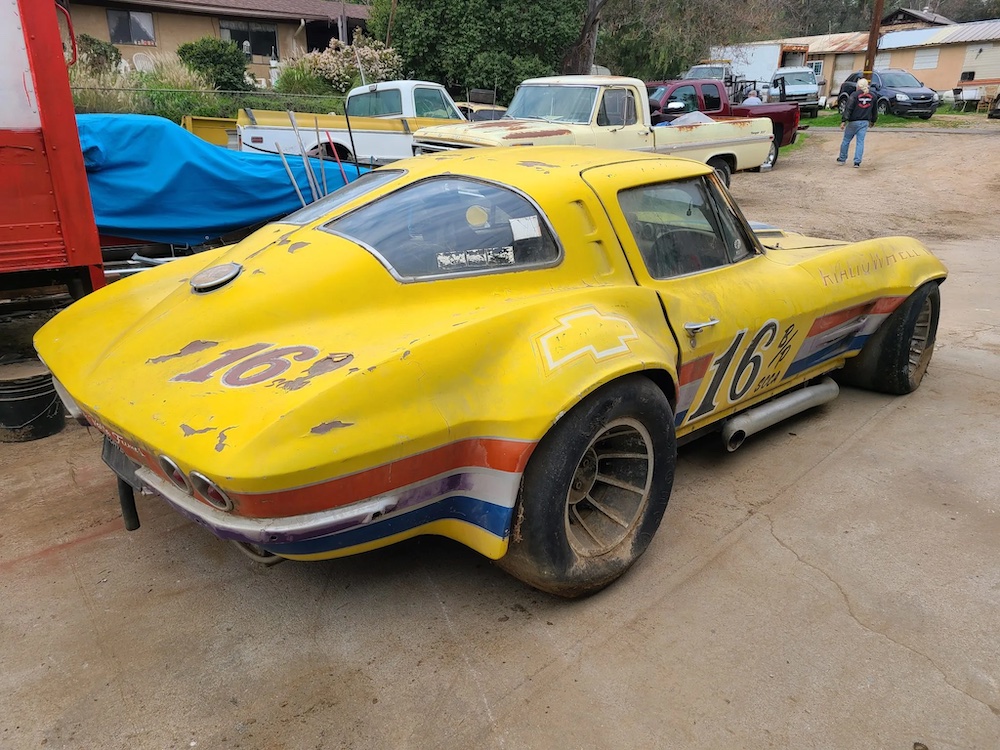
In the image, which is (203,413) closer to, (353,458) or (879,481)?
(353,458)

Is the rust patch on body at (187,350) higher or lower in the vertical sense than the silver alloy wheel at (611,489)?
higher

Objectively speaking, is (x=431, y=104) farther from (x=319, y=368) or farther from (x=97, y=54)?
(x=97, y=54)

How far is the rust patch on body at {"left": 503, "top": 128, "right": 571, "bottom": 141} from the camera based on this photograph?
7733 millimetres

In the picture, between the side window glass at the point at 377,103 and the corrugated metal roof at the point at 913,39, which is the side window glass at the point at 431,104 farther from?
the corrugated metal roof at the point at 913,39

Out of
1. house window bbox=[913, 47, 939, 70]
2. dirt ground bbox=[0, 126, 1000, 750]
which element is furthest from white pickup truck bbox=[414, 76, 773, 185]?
house window bbox=[913, 47, 939, 70]

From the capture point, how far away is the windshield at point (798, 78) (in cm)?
2370

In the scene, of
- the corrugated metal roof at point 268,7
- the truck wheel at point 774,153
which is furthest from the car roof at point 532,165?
the corrugated metal roof at point 268,7

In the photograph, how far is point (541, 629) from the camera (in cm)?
261

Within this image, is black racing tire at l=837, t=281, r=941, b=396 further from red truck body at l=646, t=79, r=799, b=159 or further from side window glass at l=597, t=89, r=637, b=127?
red truck body at l=646, t=79, r=799, b=159

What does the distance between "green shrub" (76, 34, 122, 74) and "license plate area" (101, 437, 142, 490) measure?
1848 cm

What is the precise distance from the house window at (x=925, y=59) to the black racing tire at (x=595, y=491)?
1721 inches

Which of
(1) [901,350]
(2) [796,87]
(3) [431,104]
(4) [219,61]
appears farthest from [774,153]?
(4) [219,61]

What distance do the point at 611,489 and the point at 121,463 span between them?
184 centimetres

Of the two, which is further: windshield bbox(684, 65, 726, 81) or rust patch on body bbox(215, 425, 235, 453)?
windshield bbox(684, 65, 726, 81)
